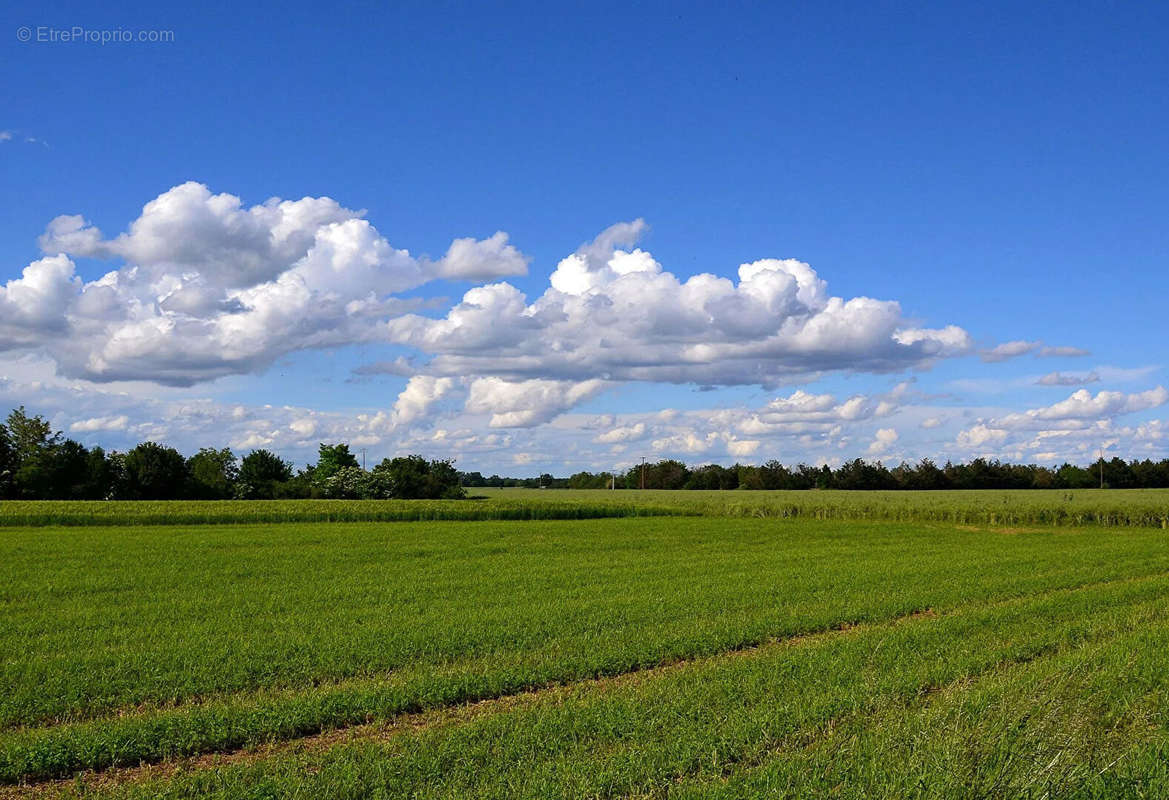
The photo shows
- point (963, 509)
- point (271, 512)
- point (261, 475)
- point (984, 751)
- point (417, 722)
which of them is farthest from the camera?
point (261, 475)

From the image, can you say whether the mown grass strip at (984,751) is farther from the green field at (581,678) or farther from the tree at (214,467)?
the tree at (214,467)

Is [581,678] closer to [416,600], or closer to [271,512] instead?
[416,600]

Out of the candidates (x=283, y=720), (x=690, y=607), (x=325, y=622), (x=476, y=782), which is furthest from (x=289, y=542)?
(x=476, y=782)

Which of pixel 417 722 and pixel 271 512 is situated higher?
pixel 271 512

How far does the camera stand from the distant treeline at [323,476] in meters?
109

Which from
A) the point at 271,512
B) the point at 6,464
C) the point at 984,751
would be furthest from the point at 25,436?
the point at 984,751

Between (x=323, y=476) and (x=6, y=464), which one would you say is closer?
(x=6, y=464)

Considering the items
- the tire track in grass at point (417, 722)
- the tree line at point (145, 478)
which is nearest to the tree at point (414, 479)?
the tree line at point (145, 478)

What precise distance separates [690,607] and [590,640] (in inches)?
196

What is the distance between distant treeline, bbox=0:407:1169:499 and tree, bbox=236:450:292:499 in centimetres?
16

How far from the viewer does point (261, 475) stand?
13500cm

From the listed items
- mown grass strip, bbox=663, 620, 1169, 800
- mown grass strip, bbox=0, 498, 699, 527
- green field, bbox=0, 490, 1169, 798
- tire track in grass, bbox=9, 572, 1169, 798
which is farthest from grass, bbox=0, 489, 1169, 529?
mown grass strip, bbox=663, 620, 1169, 800

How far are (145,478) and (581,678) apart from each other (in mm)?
114650

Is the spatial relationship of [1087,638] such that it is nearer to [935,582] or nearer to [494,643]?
[935,582]
